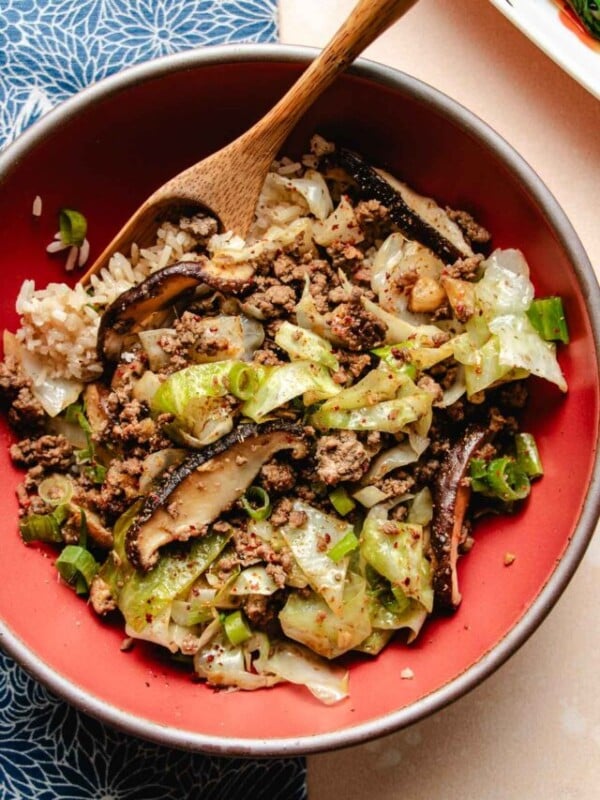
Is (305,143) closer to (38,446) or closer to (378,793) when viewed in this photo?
(38,446)

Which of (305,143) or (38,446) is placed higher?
(305,143)

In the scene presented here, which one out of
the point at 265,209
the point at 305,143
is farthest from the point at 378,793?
the point at 305,143

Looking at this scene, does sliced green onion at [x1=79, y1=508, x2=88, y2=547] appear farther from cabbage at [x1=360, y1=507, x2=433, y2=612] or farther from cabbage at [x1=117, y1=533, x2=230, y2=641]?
cabbage at [x1=360, y1=507, x2=433, y2=612]

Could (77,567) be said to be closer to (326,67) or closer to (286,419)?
(286,419)

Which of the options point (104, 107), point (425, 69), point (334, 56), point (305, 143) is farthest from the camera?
point (425, 69)

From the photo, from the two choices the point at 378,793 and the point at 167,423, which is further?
the point at 378,793

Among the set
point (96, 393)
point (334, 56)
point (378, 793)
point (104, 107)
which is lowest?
point (378, 793)

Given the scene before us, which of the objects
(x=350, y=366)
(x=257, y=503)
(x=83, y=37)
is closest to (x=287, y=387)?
(x=350, y=366)
